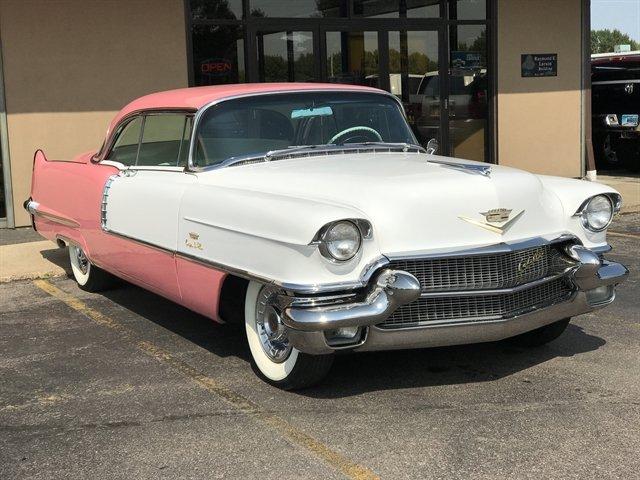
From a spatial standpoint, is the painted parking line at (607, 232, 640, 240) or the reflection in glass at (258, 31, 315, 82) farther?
the reflection in glass at (258, 31, 315, 82)

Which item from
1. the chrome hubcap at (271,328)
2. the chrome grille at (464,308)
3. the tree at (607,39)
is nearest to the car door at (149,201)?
the chrome hubcap at (271,328)

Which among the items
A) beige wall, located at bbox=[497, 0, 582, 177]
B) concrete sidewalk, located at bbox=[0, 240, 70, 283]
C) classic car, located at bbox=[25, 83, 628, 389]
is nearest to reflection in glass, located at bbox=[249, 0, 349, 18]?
beige wall, located at bbox=[497, 0, 582, 177]

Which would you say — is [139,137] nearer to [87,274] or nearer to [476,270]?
[87,274]

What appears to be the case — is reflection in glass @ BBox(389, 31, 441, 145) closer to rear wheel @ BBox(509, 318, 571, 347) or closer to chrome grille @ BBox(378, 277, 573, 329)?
rear wheel @ BBox(509, 318, 571, 347)

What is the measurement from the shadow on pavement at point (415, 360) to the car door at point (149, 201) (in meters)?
0.50

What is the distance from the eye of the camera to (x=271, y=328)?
4.33 metres

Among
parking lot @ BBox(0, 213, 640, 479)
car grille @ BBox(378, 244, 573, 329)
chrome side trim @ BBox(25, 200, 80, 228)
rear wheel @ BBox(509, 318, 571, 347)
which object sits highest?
chrome side trim @ BBox(25, 200, 80, 228)

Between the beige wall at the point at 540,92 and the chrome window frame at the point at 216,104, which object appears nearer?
the chrome window frame at the point at 216,104

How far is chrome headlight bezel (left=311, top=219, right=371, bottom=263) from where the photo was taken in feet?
12.4

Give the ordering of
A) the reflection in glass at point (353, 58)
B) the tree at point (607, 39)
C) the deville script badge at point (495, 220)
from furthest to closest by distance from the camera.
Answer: the tree at point (607, 39)
the reflection in glass at point (353, 58)
the deville script badge at point (495, 220)

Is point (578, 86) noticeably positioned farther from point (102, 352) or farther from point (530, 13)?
point (102, 352)

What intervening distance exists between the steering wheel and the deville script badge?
55.0 inches

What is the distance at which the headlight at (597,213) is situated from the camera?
14.9 feet

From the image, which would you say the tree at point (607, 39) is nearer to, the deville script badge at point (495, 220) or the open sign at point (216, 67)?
the open sign at point (216, 67)
